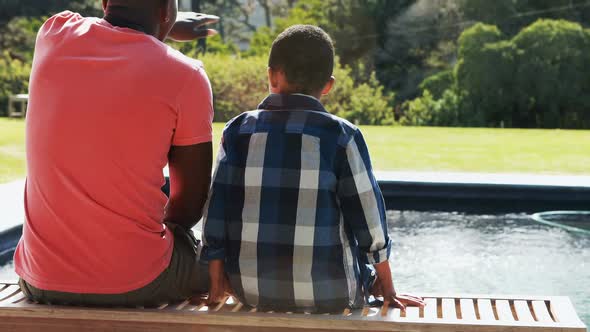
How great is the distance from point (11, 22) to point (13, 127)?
12117mm

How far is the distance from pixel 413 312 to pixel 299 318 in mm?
256

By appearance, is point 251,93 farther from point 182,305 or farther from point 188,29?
point 182,305

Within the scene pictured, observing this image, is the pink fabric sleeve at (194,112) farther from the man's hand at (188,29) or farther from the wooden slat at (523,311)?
the wooden slat at (523,311)

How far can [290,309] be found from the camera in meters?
1.82

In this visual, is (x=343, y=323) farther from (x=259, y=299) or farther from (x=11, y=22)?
(x=11, y=22)

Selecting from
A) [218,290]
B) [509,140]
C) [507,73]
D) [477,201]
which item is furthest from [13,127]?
[218,290]

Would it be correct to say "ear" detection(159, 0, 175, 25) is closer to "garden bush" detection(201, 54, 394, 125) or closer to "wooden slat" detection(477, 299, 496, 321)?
"wooden slat" detection(477, 299, 496, 321)

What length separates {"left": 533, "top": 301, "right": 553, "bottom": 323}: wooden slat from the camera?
1.71 metres

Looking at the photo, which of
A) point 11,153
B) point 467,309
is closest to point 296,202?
point 467,309

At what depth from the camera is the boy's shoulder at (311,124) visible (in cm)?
173

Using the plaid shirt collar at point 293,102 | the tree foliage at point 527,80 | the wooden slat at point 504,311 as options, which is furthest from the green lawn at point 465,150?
the wooden slat at point 504,311

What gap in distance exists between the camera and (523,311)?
179 centimetres

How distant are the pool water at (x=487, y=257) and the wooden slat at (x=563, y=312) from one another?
1527 mm

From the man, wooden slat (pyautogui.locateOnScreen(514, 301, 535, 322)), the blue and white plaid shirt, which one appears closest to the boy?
the blue and white plaid shirt
